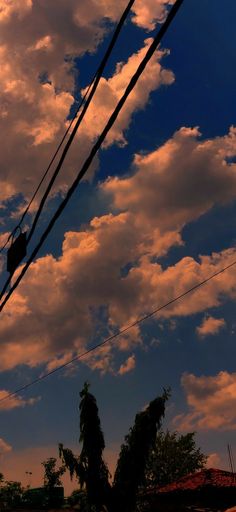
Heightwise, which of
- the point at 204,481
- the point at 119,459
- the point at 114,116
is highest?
the point at 114,116

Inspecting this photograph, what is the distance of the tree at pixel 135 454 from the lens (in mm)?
24531

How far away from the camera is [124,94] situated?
437 cm

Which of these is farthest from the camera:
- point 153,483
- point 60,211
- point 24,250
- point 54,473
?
point 54,473

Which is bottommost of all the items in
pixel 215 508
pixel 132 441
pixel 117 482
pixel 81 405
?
pixel 215 508

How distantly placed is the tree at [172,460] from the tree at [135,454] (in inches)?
1072

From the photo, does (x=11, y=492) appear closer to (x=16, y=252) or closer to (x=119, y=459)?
(x=119, y=459)

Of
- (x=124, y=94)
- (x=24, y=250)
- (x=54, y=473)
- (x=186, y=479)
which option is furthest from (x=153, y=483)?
(x=124, y=94)

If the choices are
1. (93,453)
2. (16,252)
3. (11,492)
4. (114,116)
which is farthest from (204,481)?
(11,492)

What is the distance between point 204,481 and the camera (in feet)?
91.9

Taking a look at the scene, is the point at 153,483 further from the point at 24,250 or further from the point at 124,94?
the point at 124,94

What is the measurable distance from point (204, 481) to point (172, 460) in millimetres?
27314

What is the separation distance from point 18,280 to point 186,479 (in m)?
27.2

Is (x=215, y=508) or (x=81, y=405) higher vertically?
(x=81, y=405)

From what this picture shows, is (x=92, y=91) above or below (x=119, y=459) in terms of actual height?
above
